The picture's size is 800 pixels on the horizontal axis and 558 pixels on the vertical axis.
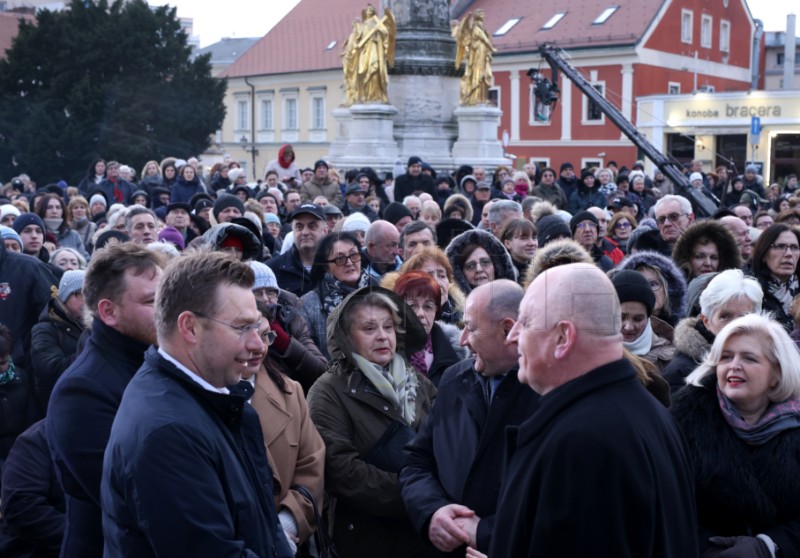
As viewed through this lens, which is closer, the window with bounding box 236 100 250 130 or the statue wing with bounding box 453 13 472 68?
the statue wing with bounding box 453 13 472 68

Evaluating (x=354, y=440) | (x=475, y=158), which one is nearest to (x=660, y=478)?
(x=354, y=440)

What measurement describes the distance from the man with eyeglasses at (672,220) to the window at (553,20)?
4339 cm

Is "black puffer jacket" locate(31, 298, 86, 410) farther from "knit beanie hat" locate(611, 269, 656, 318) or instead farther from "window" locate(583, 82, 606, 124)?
"window" locate(583, 82, 606, 124)

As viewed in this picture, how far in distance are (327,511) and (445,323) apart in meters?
1.68

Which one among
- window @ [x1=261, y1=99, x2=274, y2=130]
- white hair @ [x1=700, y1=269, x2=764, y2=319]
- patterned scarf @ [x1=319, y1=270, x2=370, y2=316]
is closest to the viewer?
white hair @ [x1=700, y1=269, x2=764, y2=319]

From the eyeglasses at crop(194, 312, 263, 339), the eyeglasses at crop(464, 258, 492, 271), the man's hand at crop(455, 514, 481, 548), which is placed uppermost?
the eyeglasses at crop(194, 312, 263, 339)

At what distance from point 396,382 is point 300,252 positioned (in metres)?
3.09

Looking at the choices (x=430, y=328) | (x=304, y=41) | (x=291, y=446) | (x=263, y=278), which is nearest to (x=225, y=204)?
(x=263, y=278)

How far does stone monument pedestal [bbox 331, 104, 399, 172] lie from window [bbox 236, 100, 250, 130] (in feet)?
153

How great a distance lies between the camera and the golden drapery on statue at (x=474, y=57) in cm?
1939

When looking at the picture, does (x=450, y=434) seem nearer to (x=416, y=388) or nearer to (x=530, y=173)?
(x=416, y=388)

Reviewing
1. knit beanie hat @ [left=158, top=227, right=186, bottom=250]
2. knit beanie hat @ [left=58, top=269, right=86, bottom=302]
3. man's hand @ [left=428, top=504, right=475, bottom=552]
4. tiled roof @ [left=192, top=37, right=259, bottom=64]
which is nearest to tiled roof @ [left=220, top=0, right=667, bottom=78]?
tiled roof @ [left=192, top=37, right=259, bottom=64]

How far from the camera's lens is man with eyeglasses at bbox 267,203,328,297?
7.54 m

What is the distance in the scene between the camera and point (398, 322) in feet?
16.1
